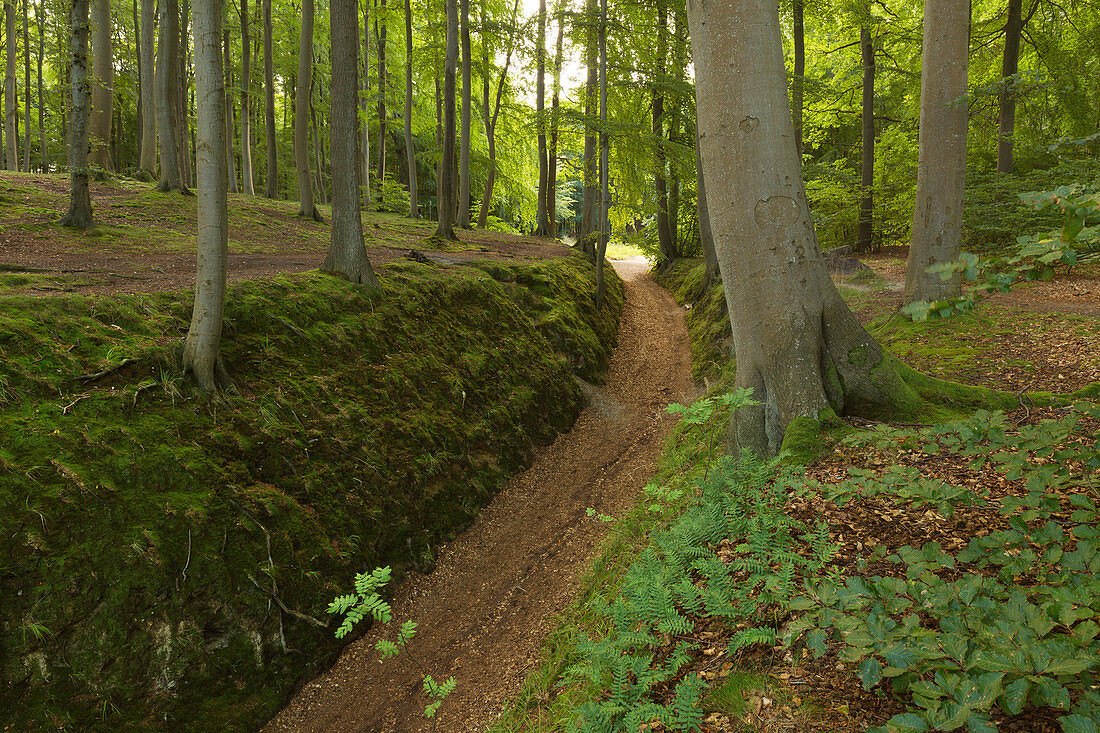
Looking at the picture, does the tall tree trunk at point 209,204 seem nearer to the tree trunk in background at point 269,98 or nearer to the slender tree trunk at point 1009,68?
the tree trunk in background at point 269,98

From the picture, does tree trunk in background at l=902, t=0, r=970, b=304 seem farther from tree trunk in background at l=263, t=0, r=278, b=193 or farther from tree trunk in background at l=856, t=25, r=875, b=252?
tree trunk in background at l=263, t=0, r=278, b=193

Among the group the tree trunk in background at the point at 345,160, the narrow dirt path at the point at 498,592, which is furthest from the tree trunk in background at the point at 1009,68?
the tree trunk in background at the point at 345,160

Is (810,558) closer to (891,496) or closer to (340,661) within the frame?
(891,496)

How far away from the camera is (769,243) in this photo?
12.9ft

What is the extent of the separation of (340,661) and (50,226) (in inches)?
355

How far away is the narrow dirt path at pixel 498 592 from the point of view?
4156 millimetres

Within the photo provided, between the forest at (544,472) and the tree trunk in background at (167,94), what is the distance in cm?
249

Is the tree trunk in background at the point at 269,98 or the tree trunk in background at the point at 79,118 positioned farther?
the tree trunk in background at the point at 269,98

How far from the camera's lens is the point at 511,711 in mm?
3785

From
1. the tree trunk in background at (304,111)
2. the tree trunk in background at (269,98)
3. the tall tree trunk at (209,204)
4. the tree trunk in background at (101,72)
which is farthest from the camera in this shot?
the tree trunk in background at (269,98)

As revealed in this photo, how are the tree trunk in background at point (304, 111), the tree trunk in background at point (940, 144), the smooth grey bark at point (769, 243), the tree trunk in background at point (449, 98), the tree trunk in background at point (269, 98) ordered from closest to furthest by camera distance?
1. the smooth grey bark at point (769, 243)
2. the tree trunk in background at point (940, 144)
3. the tree trunk in background at point (449, 98)
4. the tree trunk in background at point (304, 111)
5. the tree trunk in background at point (269, 98)

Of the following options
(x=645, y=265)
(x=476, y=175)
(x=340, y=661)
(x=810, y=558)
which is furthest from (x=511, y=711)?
(x=476, y=175)

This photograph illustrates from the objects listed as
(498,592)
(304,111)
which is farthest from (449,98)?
(498,592)

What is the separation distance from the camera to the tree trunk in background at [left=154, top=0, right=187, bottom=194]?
40.3 feet
